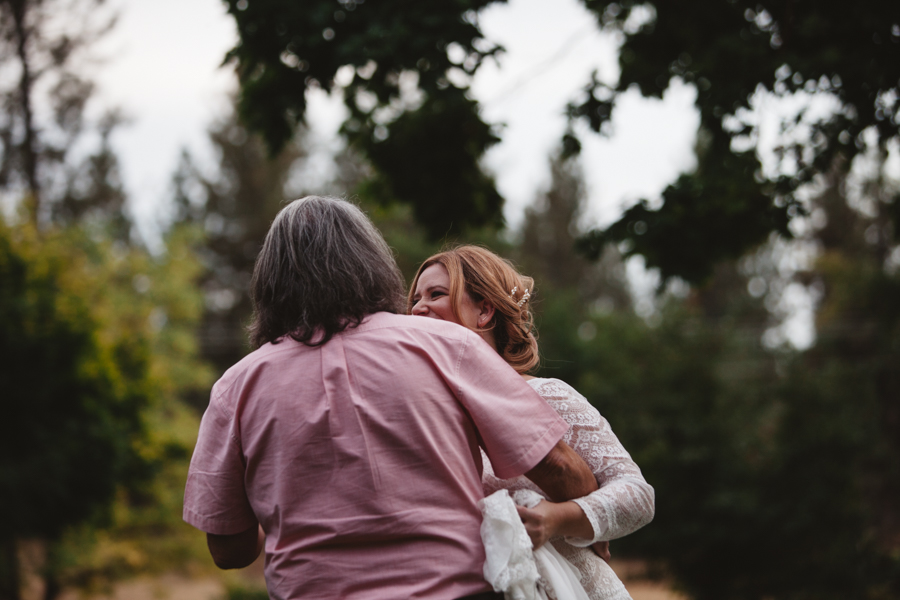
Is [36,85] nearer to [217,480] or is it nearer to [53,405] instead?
[53,405]

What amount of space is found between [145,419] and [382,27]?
319 inches

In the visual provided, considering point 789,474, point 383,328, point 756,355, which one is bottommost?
point 789,474

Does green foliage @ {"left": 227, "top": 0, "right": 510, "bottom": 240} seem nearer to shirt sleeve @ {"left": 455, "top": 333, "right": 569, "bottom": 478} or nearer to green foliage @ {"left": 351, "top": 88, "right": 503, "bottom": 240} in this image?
green foliage @ {"left": 351, "top": 88, "right": 503, "bottom": 240}

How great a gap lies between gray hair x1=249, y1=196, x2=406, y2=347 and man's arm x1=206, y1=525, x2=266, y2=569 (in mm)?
487

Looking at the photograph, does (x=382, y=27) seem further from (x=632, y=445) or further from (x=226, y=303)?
(x=226, y=303)

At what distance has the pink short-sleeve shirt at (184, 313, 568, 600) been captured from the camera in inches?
60.1

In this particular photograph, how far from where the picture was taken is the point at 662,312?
49.1 feet

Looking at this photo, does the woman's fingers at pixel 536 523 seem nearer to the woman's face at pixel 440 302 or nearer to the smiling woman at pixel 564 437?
the smiling woman at pixel 564 437

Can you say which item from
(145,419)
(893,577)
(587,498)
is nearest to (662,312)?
(893,577)

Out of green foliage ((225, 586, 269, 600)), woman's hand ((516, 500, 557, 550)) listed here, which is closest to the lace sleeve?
woman's hand ((516, 500, 557, 550))

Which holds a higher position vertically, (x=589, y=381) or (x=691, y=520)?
(x=589, y=381)

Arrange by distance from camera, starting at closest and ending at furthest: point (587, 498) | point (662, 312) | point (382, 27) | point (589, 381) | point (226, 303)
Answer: point (587, 498) → point (382, 27) → point (662, 312) → point (589, 381) → point (226, 303)

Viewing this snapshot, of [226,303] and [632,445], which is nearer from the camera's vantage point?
[632,445]

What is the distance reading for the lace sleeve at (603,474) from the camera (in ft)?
5.93
